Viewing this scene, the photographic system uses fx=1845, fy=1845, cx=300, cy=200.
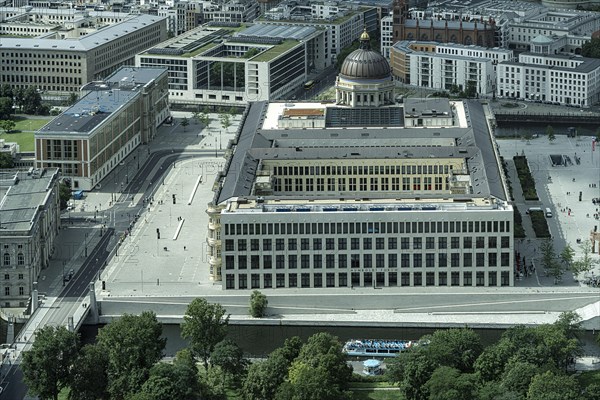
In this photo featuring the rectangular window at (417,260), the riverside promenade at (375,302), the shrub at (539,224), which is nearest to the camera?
the riverside promenade at (375,302)

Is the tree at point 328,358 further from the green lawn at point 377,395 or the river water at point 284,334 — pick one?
the river water at point 284,334

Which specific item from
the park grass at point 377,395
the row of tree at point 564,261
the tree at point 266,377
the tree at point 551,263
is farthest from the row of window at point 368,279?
the tree at point 266,377

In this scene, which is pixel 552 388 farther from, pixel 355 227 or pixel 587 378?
pixel 355 227

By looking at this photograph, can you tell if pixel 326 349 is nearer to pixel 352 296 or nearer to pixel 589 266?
pixel 352 296

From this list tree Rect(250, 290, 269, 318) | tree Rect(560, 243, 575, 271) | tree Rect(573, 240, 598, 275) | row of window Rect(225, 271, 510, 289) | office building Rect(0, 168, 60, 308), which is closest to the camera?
tree Rect(250, 290, 269, 318)

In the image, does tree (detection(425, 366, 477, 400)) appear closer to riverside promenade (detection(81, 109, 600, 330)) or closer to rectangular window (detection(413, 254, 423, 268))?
riverside promenade (detection(81, 109, 600, 330))

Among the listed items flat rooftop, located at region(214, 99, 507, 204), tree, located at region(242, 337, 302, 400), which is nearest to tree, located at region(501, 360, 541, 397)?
tree, located at region(242, 337, 302, 400)

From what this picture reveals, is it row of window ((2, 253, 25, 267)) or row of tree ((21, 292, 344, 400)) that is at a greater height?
row of window ((2, 253, 25, 267))
